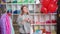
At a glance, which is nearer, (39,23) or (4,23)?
(4,23)

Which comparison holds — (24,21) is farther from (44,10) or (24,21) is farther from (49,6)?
(49,6)

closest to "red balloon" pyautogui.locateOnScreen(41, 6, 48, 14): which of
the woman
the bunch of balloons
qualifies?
the bunch of balloons

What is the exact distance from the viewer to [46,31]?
9.23ft

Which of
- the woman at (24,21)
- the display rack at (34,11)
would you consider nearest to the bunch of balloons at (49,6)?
the display rack at (34,11)

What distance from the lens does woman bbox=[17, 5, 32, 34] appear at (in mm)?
2768

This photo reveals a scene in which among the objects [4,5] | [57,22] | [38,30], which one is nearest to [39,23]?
[38,30]

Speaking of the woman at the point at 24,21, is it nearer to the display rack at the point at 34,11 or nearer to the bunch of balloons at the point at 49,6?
the display rack at the point at 34,11

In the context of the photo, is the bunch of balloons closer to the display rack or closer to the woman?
the display rack

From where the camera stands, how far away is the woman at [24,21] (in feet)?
9.08

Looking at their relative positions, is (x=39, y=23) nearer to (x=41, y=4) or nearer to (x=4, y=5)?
(x=41, y=4)

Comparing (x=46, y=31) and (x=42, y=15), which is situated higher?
(x=42, y=15)

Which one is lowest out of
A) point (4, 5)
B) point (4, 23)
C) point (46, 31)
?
point (46, 31)

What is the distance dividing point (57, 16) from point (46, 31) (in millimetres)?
306

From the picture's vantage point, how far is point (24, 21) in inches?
109
